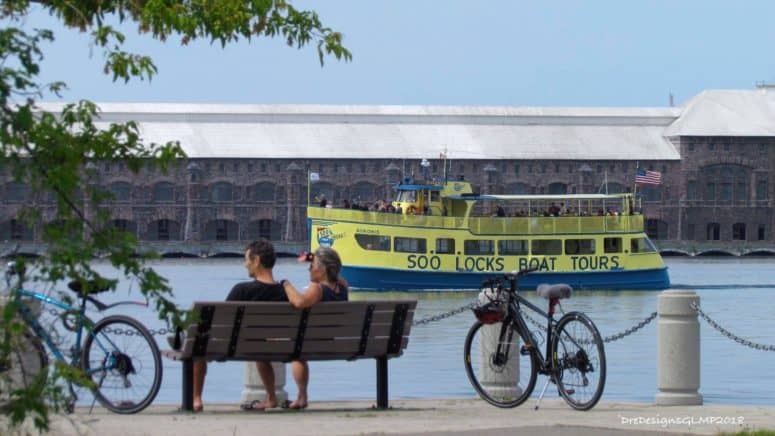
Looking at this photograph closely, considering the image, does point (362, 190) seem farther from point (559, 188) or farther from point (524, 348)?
point (524, 348)

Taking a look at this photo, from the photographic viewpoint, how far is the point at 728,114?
345 ft

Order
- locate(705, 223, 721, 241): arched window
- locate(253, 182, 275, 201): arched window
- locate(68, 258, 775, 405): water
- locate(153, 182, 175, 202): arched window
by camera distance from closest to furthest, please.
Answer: locate(68, 258, 775, 405): water
locate(253, 182, 275, 201): arched window
locate(153, 182, 175, 202): arched window
locate(705, 223, 721, 241): arched window

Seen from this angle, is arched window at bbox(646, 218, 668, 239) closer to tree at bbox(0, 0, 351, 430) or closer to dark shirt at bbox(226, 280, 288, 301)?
dark shirt at bbox(226, 280, 288, 301)

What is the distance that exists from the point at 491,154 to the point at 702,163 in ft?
44.8

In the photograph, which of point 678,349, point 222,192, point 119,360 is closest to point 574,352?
point 678,349

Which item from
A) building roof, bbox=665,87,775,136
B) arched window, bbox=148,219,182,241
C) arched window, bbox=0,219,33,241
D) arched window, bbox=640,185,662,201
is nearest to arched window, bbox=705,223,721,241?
arched window, bbox=640,185,662,201

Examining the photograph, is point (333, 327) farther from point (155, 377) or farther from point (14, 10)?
point (14, 10)

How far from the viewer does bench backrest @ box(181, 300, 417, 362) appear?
10.6m

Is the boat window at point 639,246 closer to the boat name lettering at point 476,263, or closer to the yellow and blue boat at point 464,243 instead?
the yellow and blue boat at point 464,243

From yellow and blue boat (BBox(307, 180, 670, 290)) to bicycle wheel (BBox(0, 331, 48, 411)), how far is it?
125 ft

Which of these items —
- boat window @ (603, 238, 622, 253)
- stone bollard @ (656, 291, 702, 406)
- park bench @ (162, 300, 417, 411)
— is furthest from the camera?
boat window @ (603, 238, 622, 253)

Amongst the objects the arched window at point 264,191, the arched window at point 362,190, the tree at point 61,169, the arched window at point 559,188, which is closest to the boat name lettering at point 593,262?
the tree at point 61,169

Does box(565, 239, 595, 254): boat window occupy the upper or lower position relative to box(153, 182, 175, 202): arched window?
lower

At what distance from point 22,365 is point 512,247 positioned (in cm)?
4246
